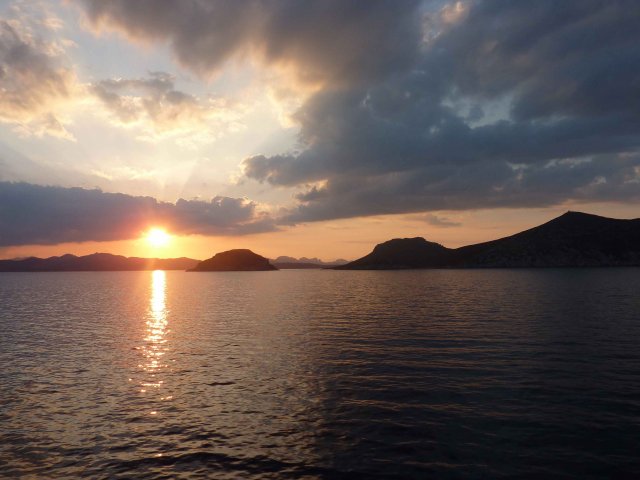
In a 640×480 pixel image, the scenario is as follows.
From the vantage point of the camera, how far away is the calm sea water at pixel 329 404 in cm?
2259

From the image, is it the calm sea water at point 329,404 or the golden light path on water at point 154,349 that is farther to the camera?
the golden light path on water at point 154,349

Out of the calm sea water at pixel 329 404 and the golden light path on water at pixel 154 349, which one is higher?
the calm sea water at pixel 329 404

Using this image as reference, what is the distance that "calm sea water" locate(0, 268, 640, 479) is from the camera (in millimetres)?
22594

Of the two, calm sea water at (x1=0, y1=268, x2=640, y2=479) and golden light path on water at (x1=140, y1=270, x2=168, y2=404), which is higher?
calm sea water at (x1=0, y1=268, x2=640, y2=479)

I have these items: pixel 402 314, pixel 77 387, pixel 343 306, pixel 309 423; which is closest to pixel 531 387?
pixel 309 423

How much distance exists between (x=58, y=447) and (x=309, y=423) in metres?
15.8

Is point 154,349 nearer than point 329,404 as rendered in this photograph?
No

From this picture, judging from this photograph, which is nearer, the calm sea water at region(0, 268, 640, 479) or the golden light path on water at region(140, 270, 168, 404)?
the calm sea water at region(0, 268, 640, 479)

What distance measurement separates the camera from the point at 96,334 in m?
68.6

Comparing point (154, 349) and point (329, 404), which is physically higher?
point (329, 404)

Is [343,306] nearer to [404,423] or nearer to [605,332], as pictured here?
[605,332]

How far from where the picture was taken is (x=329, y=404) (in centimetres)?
3188

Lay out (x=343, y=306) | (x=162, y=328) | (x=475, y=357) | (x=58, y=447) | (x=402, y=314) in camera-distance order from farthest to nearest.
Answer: (x=343, y=306), (x=402, y=314), (x=162, y=328), (x=475, y=357), (x=58, y=447)

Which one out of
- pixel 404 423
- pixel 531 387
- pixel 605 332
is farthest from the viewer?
pixel 605 332
